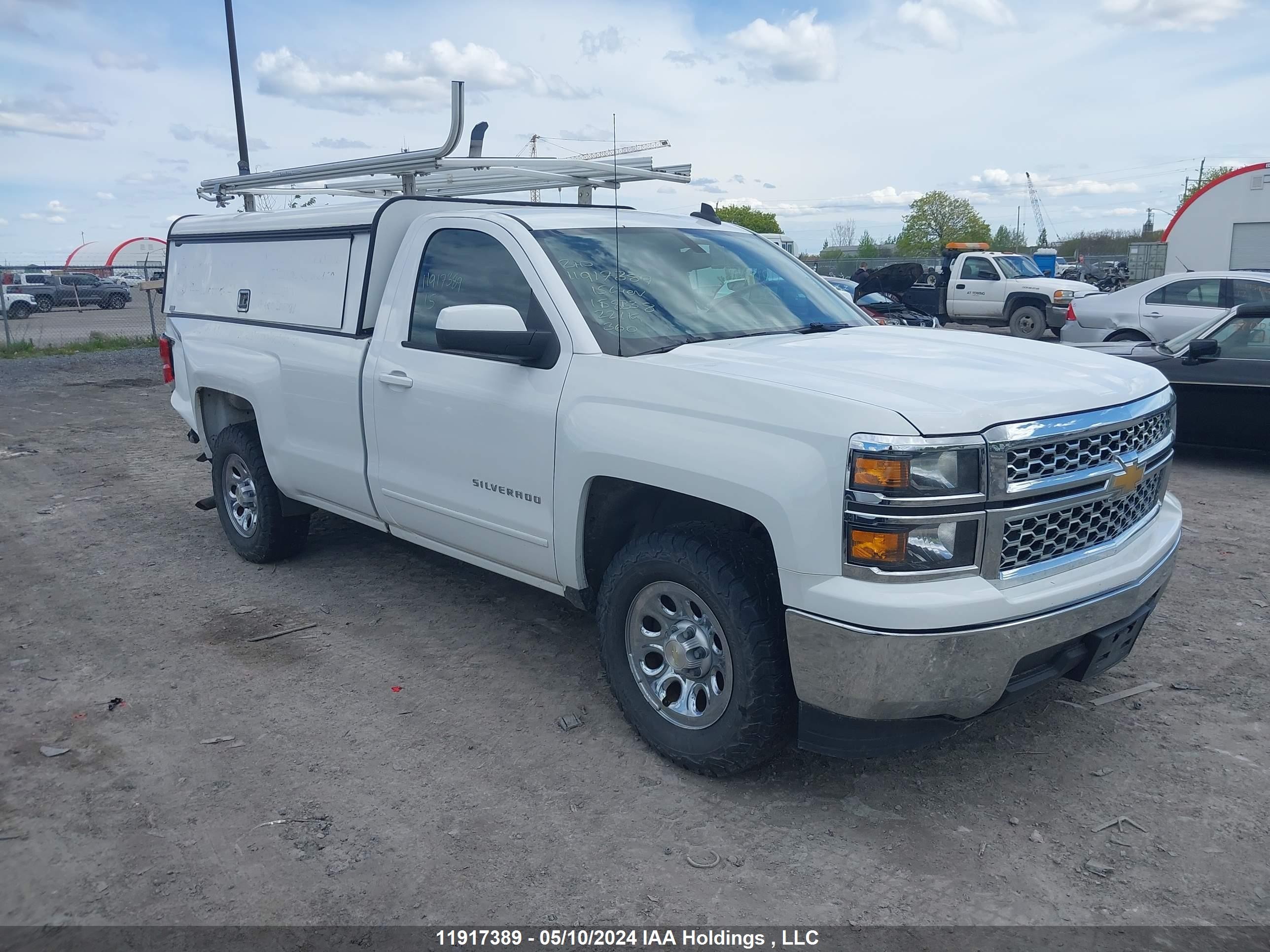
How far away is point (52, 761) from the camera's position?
3.74 meters

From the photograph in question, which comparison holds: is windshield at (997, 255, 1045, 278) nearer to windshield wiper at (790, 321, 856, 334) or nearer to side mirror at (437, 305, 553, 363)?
windshield wiper at (790, 321, 856, 334)

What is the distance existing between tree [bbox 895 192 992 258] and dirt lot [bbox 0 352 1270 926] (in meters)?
89.6

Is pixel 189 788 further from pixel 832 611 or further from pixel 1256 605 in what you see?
pixel 1256 605

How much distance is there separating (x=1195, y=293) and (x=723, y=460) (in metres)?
11.6

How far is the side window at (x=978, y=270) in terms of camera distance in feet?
71.3

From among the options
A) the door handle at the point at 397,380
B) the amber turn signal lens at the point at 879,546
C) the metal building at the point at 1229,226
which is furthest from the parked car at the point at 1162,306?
the metal building at the point at 1229,226

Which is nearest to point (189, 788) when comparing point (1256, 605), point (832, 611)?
point (832, 611)

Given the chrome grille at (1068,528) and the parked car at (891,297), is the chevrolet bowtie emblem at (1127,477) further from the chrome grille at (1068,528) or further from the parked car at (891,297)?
the parked car at (891,297)

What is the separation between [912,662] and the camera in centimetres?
286

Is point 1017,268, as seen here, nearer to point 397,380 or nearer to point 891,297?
point 891,297

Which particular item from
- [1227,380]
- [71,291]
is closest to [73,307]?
[71,291]

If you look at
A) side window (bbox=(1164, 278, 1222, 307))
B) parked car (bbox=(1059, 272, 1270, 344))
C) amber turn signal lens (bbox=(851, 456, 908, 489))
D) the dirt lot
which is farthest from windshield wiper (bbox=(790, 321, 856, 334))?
side window (bbox=(1164, 278, 1222, 307))

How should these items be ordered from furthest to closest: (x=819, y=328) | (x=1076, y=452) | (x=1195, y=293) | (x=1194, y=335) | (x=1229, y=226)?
(x=1229, y=226)
(x=1195, y=293)
(x=1194, y=335)
(x=819, y=328)
(x=1076, y=452)

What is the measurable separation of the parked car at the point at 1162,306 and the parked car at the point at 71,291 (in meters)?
34.6
